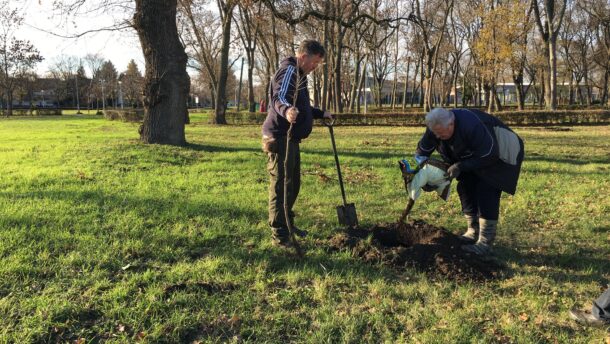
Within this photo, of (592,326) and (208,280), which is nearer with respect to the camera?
(592,326)

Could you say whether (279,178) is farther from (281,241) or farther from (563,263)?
(563,263)

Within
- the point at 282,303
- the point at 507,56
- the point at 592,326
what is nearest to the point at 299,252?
the point at 282,303

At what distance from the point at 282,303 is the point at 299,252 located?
886 millimetres

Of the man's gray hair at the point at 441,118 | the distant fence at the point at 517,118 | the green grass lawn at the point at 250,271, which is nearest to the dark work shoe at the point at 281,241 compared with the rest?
the green grass lawn at the point at 250,271

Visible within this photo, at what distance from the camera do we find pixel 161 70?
1111 cm

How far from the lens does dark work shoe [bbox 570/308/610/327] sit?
118 inches

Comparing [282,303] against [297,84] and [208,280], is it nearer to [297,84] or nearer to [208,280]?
[208,280]

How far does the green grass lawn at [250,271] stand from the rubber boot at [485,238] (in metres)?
0.17

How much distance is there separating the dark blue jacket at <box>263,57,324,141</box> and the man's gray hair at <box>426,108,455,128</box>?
3.72 feet

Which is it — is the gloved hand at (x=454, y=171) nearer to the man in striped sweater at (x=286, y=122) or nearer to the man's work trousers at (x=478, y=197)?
the man's work trousers at (x=478, y=197)

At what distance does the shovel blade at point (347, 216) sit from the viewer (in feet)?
16.9

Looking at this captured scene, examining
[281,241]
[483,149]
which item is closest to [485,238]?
[483,149]

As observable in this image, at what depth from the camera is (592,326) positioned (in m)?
3.02

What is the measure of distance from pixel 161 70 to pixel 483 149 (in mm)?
9067
